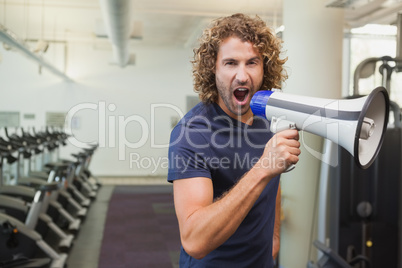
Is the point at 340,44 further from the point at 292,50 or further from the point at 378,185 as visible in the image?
the point at 378,185

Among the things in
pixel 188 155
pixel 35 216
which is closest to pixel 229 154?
pixel 188 155

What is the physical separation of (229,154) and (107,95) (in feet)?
32.2

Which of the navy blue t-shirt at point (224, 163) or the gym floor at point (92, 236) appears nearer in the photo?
the navy blue t-shirt at point (224, 163)

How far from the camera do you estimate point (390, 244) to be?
3.28 metres

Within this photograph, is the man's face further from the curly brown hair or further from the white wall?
the white wall

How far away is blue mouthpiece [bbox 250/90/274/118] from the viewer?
1243 mm

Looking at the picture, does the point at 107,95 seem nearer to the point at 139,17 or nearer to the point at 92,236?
the point at 139,17

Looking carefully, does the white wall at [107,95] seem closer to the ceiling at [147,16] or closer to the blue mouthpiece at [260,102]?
the ceiling at [147,16]

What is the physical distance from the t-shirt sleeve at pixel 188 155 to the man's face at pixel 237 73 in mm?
153

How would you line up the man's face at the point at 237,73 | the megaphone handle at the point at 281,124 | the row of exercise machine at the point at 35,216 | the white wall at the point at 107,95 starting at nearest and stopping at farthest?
the megaphone handle at the point at 281,124 → the man's face at the point at 237,73 → the row of exercise machine at the point at 35,216 → the white wall at the point at 107,95

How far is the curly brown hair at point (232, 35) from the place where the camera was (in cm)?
130

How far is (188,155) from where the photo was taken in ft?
3.88

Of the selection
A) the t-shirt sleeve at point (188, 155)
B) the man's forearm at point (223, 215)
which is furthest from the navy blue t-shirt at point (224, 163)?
the man's forearm at point (223, 215)

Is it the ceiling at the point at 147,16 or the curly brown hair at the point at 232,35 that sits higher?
the ceiling at the point at 147,16
